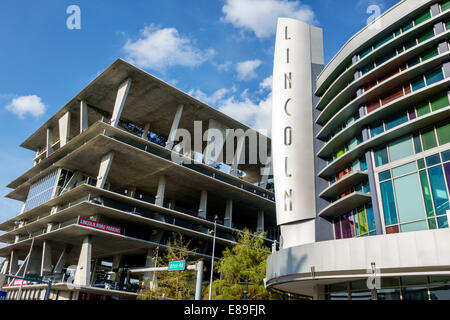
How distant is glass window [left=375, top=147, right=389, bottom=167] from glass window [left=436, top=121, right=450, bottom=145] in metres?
3.60

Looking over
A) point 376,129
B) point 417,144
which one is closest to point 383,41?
point 376,129

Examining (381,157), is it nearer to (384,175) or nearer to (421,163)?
(384,175)

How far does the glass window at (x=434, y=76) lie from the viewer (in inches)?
880

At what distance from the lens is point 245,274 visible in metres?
36.1

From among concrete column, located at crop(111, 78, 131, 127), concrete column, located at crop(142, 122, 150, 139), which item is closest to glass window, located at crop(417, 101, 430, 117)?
concrete column, located at crop(111, 78, 131, 127)

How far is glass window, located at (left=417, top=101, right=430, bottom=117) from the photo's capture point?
22656mm

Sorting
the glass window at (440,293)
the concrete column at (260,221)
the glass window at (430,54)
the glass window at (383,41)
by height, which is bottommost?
the glass window at (440,293)

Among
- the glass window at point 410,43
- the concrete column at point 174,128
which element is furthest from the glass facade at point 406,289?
the concrete column at point 174,128

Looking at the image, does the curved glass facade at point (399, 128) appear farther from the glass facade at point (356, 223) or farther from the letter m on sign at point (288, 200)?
the letter m on sign at point (288, 200)

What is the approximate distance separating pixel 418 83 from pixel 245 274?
24123mm

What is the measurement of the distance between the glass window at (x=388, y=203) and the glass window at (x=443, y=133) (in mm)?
4011
